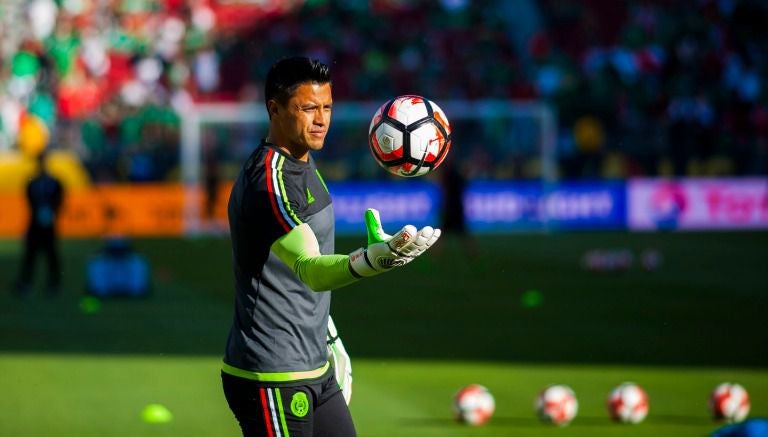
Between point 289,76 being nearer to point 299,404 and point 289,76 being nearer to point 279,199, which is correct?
point 279,199

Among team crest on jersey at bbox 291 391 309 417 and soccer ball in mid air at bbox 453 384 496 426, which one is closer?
team crest on jersey at bbox 291 391 309 417

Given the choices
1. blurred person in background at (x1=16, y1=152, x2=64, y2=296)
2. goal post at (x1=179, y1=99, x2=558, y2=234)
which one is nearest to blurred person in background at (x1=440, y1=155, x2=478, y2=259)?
goal post at (x1=179, y1=99, x2=558, y2=234)

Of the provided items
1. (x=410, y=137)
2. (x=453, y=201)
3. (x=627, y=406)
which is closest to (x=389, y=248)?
(x=410, y=137)

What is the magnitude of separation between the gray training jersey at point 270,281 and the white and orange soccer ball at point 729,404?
5156 millimetres

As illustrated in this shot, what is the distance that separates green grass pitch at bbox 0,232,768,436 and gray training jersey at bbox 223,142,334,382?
4.27 meters

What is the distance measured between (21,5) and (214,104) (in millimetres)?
7681

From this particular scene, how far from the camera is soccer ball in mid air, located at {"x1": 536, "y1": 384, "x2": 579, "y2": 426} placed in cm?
912

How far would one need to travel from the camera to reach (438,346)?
524 inches

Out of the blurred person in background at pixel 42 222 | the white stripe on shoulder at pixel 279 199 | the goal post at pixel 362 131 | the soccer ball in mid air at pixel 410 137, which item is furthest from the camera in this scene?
the goal post at pixel 362 131

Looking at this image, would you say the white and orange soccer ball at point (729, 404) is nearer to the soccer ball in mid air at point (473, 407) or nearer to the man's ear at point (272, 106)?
the soccer ball in mid air at point (473, 407)

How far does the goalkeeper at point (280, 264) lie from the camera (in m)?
4.75

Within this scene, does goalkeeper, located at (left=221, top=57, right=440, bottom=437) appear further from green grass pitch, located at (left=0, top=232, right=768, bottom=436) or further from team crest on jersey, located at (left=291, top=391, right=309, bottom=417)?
green grass pitch, located at (left=0, top=232, right=768, bottom=436)

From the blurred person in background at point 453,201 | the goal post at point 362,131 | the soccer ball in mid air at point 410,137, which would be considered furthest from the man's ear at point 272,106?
the goal post at point 362,131

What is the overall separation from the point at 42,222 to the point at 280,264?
1448 cm
